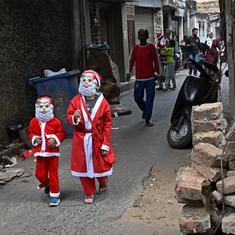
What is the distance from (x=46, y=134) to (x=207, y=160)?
190 cm

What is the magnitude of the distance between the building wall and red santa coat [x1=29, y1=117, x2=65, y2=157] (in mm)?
2672

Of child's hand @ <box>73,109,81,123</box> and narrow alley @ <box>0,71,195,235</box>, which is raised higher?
child's hand @ <box>73,109,81,123</box>

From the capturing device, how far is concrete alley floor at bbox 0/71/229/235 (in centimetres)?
469

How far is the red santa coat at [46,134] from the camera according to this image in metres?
5.25

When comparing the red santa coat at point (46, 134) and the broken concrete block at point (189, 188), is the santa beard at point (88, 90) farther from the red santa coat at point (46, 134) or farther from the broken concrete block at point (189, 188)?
the broken concrete block at point (189, 188)

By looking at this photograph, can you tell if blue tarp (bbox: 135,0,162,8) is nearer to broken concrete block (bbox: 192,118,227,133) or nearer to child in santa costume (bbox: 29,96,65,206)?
broken concrete block (bbox: 192,118,227,133)

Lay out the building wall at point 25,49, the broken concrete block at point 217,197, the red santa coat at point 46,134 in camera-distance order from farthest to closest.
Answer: the building wall at point 25,49
the red santa coat at point 46,134
the broken concrete block at point 217,197

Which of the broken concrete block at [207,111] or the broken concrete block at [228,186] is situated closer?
the broken concrete block at [228,186]

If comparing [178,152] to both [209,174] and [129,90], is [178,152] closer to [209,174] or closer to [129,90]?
[209,174]

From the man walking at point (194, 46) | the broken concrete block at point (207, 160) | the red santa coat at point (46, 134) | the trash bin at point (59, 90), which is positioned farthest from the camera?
the man walking at point (194, 46)

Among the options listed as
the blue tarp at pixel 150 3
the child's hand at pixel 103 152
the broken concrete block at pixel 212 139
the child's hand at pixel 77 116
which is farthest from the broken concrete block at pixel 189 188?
the blue tarp at pixel 150 3

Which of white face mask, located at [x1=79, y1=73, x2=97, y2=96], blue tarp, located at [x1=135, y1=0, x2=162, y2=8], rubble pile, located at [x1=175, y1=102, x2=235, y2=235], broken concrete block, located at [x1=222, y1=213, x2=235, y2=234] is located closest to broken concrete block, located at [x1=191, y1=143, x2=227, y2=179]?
rubble pile, located at [x1=175, y1=102, x2=235, y2=235]

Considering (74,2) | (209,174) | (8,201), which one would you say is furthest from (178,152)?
(74,2)

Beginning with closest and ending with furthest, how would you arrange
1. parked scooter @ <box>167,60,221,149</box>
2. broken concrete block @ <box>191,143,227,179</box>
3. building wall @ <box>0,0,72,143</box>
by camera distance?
broken concrete block @ <box>191,143,227,179</box>
parked scooter @ <box>167,60,221,149</box>
building wall @ <box>0,0,72,143</box>
